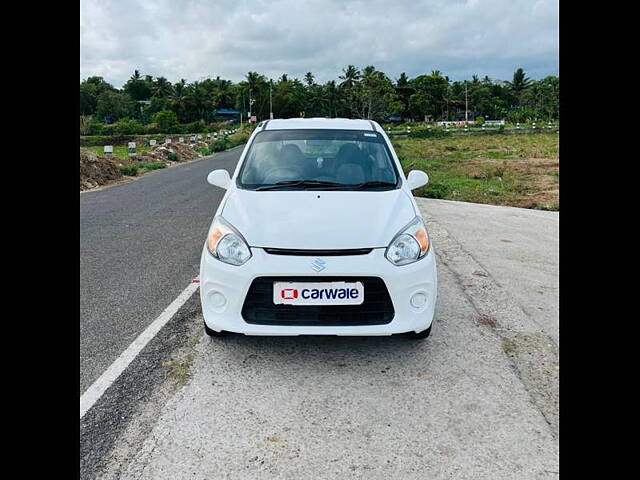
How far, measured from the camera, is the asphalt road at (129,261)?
13.3 ft

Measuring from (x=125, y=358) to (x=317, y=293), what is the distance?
1448mm

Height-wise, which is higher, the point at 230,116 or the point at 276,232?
the point at 230,116

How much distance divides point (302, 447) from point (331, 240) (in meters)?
1.27

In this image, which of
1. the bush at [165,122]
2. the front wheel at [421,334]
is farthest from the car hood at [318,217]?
the bush at [165,122]

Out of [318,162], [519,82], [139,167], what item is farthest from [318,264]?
[519,82]

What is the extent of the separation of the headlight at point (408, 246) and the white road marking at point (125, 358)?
1886 millimetres

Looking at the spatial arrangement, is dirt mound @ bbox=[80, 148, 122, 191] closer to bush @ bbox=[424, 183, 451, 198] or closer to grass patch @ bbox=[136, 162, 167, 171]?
grass patch @ bbox=[136, 162, 167, 171]

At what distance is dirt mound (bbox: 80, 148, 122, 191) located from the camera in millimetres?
15109

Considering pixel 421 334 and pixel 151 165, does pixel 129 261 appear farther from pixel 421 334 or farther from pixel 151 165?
pixel 151 165

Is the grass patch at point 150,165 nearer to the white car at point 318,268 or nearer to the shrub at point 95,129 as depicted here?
the white car at point 318,268

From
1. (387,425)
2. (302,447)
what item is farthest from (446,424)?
(302,447)
